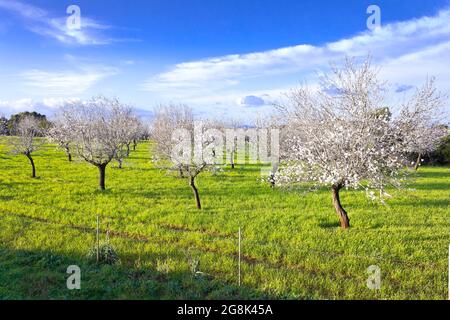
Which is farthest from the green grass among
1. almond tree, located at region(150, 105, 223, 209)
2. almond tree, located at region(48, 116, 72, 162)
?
almond tree, located at region(48, 116, 72, 162)

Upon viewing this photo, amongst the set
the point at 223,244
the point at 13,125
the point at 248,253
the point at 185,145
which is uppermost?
the point at 13,125

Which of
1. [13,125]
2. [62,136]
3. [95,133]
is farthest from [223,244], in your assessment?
[13,125]

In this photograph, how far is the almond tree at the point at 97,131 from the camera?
93.5ft

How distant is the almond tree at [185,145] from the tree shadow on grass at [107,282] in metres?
10.0

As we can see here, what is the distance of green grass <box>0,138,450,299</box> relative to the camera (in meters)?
8.95

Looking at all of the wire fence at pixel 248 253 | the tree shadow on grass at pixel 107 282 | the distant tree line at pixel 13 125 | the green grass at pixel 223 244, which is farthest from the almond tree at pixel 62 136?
the tree shadow on grass at pixel 107 282

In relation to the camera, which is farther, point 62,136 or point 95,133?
point 62,136

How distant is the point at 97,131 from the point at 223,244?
69.9 ft

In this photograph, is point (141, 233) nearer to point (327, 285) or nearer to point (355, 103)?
point (327, 285)

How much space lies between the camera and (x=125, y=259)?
36.7 feet

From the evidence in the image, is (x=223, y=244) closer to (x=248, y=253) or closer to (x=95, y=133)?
(x=248, y=253)

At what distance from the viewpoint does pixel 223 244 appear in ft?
42.3

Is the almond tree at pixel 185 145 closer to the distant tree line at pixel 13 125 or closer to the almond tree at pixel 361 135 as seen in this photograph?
the almond tree at pixel 361 135
